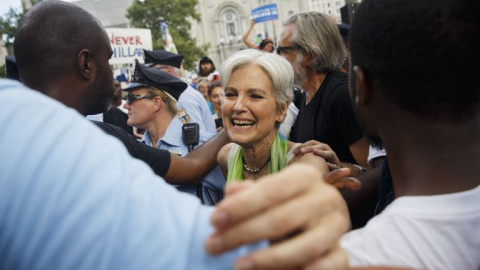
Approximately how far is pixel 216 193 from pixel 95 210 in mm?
2265

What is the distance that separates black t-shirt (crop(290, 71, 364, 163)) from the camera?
2.46m

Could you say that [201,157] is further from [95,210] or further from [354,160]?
[95,210]

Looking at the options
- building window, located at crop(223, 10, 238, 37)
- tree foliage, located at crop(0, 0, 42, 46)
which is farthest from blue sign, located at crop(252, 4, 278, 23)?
building window, located at crop(223, 10, 238, 37)

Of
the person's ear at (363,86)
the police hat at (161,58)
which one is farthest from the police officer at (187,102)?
the person's ear at (363,86)

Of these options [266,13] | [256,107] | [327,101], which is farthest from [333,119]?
[266,13]

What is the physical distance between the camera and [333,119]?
99.3 inches

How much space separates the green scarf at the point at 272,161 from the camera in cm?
245

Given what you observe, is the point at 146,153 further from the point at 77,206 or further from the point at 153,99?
the point at 77,206

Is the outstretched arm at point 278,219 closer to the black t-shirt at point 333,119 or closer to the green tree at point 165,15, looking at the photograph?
the black t-shirt at point 333,119

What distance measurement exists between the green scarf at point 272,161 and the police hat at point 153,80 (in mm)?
1257

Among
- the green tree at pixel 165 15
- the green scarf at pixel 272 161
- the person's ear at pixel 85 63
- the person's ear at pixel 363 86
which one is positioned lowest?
the green scarf at pixel 272 161

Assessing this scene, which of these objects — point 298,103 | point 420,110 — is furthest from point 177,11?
point 420,110

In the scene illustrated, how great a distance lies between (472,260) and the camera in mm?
1010

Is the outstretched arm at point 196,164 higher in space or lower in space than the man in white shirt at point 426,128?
lower
